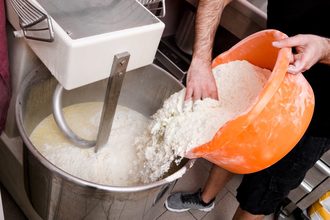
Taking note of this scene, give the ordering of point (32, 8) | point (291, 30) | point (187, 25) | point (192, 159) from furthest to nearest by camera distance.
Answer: point (187, 25) → point (291, 30) → point (192, 159) → point (32, 8)

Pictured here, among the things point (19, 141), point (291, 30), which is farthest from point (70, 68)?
point (291, 30)

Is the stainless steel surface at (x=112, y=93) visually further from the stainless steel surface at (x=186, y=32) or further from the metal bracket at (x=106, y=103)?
the stainless steel surface at (x=186, y=32)

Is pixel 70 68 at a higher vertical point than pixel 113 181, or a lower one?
higher

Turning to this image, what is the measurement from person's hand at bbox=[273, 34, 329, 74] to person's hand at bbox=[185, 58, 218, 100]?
0.67ft

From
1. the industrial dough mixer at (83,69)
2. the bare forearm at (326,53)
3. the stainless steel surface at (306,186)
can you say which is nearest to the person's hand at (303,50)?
the bare forearm at (326,53)

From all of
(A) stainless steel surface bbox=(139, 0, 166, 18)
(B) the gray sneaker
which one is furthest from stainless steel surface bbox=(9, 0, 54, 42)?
(B) the gray sneaker

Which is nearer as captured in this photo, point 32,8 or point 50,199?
point 32,8

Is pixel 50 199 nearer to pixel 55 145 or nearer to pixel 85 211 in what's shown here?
→ pixel 85 211

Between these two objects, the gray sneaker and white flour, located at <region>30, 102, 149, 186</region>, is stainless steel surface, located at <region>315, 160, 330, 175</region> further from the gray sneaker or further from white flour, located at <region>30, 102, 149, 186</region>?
white flour, located at <region>30, 102, 149, 186</region>

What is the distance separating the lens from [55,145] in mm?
1018

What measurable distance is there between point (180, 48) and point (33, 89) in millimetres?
845

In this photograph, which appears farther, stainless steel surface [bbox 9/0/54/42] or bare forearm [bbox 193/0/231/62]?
bare forearm [bbox 193/0/231/62]

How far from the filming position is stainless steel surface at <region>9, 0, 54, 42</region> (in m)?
0.65

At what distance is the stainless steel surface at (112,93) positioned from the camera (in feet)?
2.47
